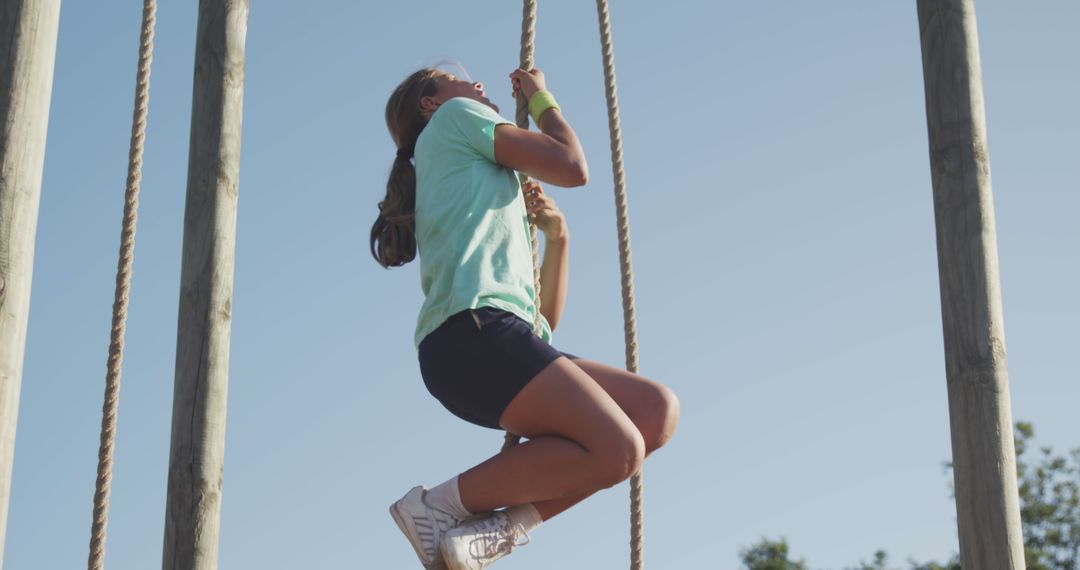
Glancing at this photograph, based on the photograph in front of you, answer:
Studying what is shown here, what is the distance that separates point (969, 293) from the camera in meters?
3.74

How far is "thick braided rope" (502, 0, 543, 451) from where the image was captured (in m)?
3.47

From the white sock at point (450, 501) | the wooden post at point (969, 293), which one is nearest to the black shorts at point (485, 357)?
the white sock at point (450, 501)

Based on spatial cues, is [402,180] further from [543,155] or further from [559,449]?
[559,449]

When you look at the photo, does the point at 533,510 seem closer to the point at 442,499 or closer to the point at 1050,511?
the point at 442,499

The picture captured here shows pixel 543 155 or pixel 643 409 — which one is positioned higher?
pixel 543 155

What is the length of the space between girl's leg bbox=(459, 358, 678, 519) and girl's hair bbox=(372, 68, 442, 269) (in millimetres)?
628

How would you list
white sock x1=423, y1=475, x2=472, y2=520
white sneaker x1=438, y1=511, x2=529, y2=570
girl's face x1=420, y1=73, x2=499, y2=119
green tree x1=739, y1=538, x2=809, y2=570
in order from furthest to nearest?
green tree x1=739, y1=538, x2=809, y2=570
girl's face x1=420, y1=73, x2=499, y2=119
white sock x1=423, y1=475, x2=472, y2=520
white sneaker x1=438, y1=511, x2=529, y2=570

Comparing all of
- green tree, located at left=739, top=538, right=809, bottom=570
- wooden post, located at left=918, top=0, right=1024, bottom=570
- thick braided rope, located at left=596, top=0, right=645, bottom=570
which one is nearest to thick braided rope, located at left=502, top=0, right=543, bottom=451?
thick braided rope, located at left=596, top=0, right=645, bottom=570

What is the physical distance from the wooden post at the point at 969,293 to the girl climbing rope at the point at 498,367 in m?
0.85

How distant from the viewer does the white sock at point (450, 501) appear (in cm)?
328

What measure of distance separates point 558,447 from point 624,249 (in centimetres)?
148

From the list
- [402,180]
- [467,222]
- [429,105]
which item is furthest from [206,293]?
[467,222]

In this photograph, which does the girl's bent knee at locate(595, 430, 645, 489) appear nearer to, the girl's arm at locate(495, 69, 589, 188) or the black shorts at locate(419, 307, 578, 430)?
the black shorts at locate(419, 307, 578, 430)

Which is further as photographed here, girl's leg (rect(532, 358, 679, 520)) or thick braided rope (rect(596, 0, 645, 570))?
thick braided rope (rect(596, 0, 645, 570))
